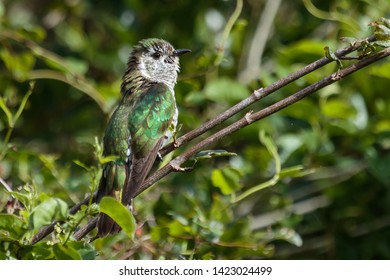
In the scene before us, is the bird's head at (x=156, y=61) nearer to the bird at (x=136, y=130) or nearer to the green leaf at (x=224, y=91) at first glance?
the bird at (x=136, y=130)

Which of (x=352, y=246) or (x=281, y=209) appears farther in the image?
(x=352, y=246)

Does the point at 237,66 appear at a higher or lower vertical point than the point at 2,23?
higher

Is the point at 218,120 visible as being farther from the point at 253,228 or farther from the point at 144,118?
the point at 253,228

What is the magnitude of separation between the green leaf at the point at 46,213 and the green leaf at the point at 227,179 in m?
1.36

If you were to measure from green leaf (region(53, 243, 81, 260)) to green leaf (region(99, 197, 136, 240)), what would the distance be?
0.19m

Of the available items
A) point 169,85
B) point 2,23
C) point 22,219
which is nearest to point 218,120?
point 22,219

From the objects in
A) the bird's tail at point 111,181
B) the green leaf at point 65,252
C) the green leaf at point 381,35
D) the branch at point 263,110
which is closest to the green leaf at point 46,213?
the green leaf at point 65,252

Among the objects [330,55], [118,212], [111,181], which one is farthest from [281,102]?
[111,181]

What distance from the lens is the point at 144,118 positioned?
14.4 feet

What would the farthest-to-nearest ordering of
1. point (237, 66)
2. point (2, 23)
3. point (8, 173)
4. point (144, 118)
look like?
point (237, 66) → point (2, 23) → point (8, 173) → point (144, 118)

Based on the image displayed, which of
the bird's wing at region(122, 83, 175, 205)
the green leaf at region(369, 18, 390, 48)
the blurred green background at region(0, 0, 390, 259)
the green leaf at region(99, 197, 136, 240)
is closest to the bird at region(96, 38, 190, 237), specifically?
the bird's wing at region(122, 83, 175, 205)

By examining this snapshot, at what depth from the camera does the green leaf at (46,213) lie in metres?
2.91

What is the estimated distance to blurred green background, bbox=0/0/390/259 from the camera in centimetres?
435

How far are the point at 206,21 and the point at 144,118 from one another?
2.27 m
